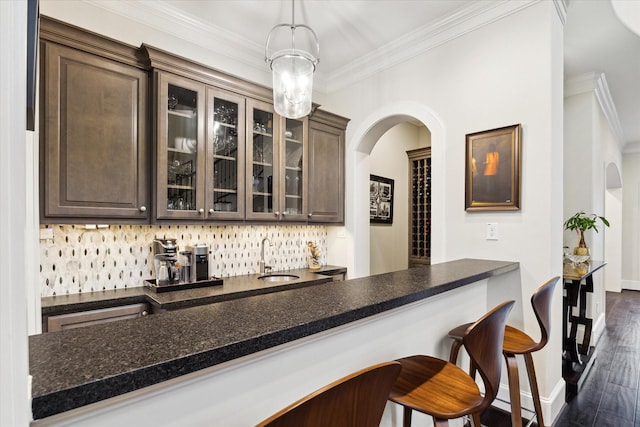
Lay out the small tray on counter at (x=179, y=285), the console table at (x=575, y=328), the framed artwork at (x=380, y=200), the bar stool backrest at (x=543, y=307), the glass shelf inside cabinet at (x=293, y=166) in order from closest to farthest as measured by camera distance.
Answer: the bar stool backrest at (x=543, y=307) < the small tray on counter at (x=179, y=285) < the console table at (x=575, y=328) < the glass shelf inside cabinet at (x=293, y=166) < the framed artwork at (x=380, y=200)

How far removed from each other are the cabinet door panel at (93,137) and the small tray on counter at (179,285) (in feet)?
1.63

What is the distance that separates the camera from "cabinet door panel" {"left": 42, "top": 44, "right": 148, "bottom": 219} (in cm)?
189

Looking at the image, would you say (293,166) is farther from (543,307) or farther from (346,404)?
(346,404)

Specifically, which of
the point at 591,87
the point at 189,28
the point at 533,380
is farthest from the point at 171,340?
the point at 591,87

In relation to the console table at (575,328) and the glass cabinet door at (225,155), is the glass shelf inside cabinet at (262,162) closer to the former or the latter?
the glass cabinet door at (225,155)

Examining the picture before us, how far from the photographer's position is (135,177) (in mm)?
2205

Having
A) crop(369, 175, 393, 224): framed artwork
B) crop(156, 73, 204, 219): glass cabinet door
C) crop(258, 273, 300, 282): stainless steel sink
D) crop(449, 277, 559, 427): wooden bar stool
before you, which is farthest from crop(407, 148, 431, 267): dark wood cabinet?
crop(156, 73, 204, 219): glass cabinet door

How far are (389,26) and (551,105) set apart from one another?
55.3 inches

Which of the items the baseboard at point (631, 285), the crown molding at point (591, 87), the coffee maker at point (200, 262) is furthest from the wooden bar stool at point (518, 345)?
the baseboard at point (631, 285)

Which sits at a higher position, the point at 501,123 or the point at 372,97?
the point at 372,97

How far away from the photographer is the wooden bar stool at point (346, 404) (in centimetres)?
63

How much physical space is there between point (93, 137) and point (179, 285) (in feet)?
3.60

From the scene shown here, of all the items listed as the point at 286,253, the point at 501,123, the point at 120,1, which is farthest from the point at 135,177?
the point at 501,123

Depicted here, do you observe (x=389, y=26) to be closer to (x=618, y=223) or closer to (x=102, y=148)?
(x=102, y=148)
